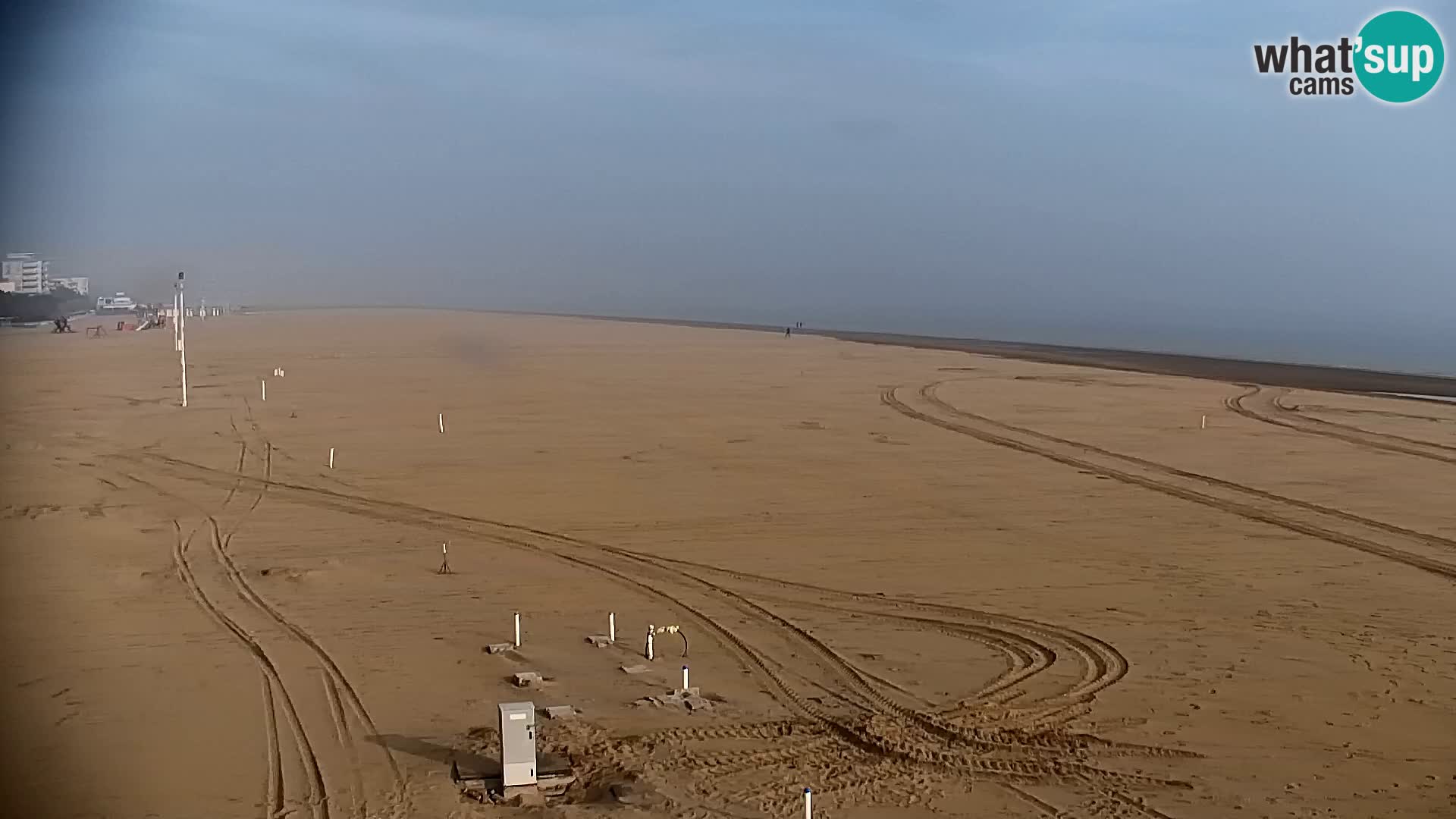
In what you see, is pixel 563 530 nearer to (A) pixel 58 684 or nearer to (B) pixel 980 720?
(A) pixel 58 684

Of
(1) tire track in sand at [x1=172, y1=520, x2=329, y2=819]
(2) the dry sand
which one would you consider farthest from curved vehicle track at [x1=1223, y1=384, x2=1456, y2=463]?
(1) tire track in sand at [x1=172, y1=520, x2=329, y2=819]

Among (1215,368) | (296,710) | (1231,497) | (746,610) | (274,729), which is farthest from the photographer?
(1215,368)

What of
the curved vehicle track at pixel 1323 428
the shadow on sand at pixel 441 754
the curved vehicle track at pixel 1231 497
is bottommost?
the shadow on sand at pixel 441 754

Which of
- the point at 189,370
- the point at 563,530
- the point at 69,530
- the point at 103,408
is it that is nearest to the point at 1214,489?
the point at 563,530

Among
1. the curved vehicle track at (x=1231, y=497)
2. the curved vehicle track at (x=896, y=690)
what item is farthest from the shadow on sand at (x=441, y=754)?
the curved vehicle track at (x=1231, y=497)

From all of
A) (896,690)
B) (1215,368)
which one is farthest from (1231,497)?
(1215,368)

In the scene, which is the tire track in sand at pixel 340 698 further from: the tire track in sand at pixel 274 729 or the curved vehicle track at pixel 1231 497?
the curved vehicle track at pixel 1231 497

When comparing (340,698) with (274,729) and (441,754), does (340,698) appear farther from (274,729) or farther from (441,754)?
(441,754)
